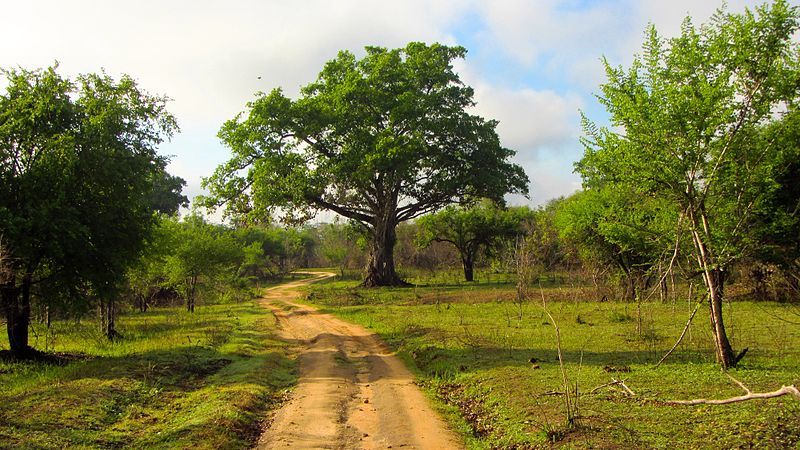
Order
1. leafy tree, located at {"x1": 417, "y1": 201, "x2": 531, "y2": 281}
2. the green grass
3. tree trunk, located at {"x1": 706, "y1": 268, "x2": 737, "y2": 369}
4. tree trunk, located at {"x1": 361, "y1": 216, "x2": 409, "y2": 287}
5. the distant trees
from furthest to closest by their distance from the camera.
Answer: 1. leafy tree, located at {"x1": 417, "y1": 201, "x2": 531, "y2": 281}
2. tree trunk, located at {"x1": 361, "y1": 216, "x2": 409, "y2": 287}
3. the distant trees
4. tree trunk, located at {"x1": 706, "y1": 268, "x2": 737, "y2": 369}
5. the green grass

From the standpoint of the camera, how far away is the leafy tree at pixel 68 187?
14.5m

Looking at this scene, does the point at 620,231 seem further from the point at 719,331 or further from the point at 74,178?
the point at 74,178

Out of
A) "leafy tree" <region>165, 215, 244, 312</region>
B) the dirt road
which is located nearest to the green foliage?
the dirt road

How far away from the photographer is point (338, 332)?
2097 cm

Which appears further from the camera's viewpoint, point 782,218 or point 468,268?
point 468,268

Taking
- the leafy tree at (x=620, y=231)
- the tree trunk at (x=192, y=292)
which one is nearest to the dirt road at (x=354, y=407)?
the leafy tree at (x=620, y=231)

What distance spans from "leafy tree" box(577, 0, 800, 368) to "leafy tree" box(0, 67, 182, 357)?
13.8 meters

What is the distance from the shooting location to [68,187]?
1542cm

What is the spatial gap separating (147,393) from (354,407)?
4340mm

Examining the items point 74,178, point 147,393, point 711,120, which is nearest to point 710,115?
point 711,120

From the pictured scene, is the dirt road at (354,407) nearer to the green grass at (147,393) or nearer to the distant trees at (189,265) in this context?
the green grass at (147,393)

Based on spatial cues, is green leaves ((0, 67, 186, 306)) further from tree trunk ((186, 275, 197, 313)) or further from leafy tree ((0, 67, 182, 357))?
tree trunk ((186, 275, 197, 313))

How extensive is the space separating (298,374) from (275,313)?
A: 15470 mm

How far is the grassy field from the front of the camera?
7.66 m
